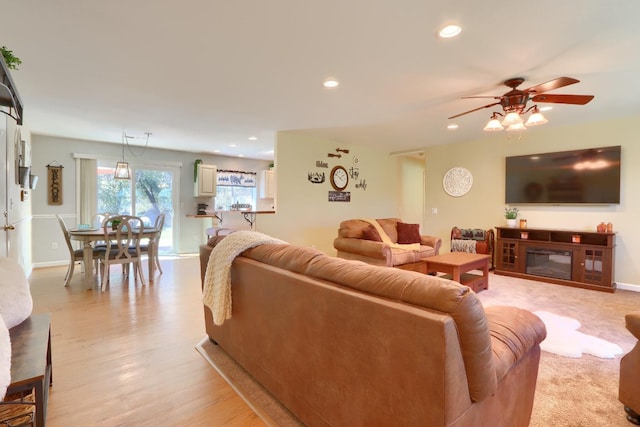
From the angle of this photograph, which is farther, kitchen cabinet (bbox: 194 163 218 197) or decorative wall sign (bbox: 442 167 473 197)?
kitchen cabinet (bbox: 194 163 218 197)

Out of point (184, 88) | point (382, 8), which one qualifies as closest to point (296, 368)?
point (382, 8)

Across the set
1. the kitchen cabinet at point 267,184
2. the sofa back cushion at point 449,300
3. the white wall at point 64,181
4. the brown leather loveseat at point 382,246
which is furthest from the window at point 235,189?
the sofa back cushion at point 449,300

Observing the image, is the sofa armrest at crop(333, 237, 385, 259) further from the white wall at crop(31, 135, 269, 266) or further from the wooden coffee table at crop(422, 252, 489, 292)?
the white wall at crop(31, 135, 269, 266)

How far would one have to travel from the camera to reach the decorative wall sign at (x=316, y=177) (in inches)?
226

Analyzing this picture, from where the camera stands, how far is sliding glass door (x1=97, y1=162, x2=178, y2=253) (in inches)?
250

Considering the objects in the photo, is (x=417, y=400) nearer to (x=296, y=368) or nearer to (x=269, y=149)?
(x=296, y=368)

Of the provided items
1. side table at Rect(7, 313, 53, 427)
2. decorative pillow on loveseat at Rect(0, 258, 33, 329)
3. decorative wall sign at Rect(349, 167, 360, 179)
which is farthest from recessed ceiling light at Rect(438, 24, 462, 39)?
decorative wall sign at Rect(349, 167, 360, 179)

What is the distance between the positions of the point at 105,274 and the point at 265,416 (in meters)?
3.64

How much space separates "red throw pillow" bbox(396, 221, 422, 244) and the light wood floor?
3268 mm

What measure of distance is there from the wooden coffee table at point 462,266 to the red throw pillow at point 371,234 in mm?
811

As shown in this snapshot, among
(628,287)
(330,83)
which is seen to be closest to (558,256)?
(628,287)

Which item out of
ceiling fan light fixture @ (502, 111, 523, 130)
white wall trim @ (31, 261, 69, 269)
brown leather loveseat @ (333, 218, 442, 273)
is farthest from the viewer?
white wall trim @ (31, 261, 69, 269)

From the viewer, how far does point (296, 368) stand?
5.21 feet

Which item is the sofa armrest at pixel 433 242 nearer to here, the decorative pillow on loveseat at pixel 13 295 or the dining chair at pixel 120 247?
the dining chair at pixel 120 247
